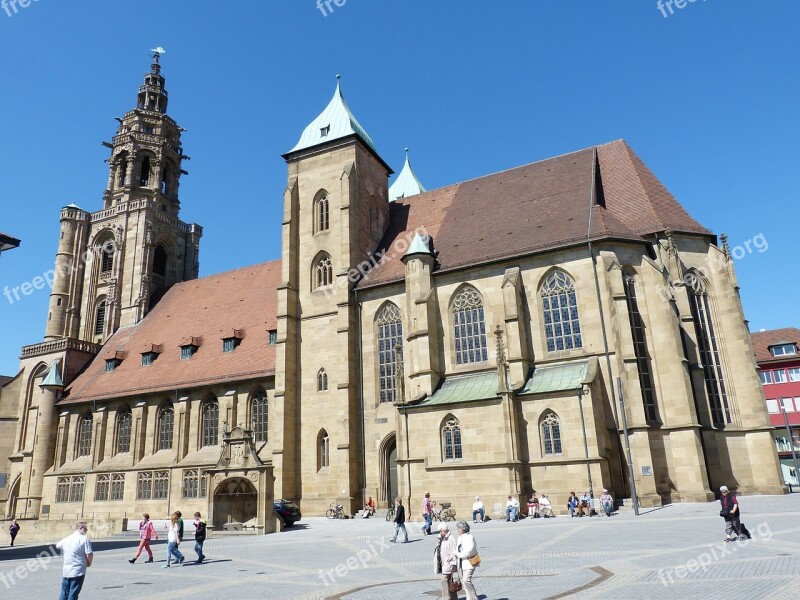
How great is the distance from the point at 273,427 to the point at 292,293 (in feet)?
24.6

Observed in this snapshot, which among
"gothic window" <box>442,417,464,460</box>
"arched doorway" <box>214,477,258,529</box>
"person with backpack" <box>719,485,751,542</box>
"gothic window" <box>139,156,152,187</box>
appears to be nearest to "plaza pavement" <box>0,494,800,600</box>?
"person with backpack" <box>719,485,751,542</box>

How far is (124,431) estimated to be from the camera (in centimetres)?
4172

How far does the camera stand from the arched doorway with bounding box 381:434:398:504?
31875 mm

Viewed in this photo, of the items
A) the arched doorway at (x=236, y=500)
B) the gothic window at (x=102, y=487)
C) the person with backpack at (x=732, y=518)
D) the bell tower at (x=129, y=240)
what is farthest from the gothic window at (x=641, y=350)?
the bell tower at (x=129, y=240)

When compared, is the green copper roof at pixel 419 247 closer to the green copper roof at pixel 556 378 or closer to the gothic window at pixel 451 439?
the green copper roof at pixel 556 378

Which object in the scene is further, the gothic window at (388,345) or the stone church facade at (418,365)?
the gothic window at (388,345)

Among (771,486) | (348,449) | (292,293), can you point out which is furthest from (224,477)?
(771,486)

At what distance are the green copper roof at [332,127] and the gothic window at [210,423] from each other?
639 inches

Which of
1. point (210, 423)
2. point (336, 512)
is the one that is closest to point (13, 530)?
point (210, 423)

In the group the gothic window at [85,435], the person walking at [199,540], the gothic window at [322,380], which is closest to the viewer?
the person walking at [199,540]

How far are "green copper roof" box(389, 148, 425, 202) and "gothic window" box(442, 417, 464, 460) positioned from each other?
28033 millimetres

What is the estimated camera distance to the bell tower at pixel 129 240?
50.0 meters

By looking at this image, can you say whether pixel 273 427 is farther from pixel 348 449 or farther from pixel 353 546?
pixel 353 546

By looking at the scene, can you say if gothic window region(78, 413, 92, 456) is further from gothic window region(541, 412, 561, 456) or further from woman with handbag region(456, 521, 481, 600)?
woman with handbag region(456, 521, 481, 600)
